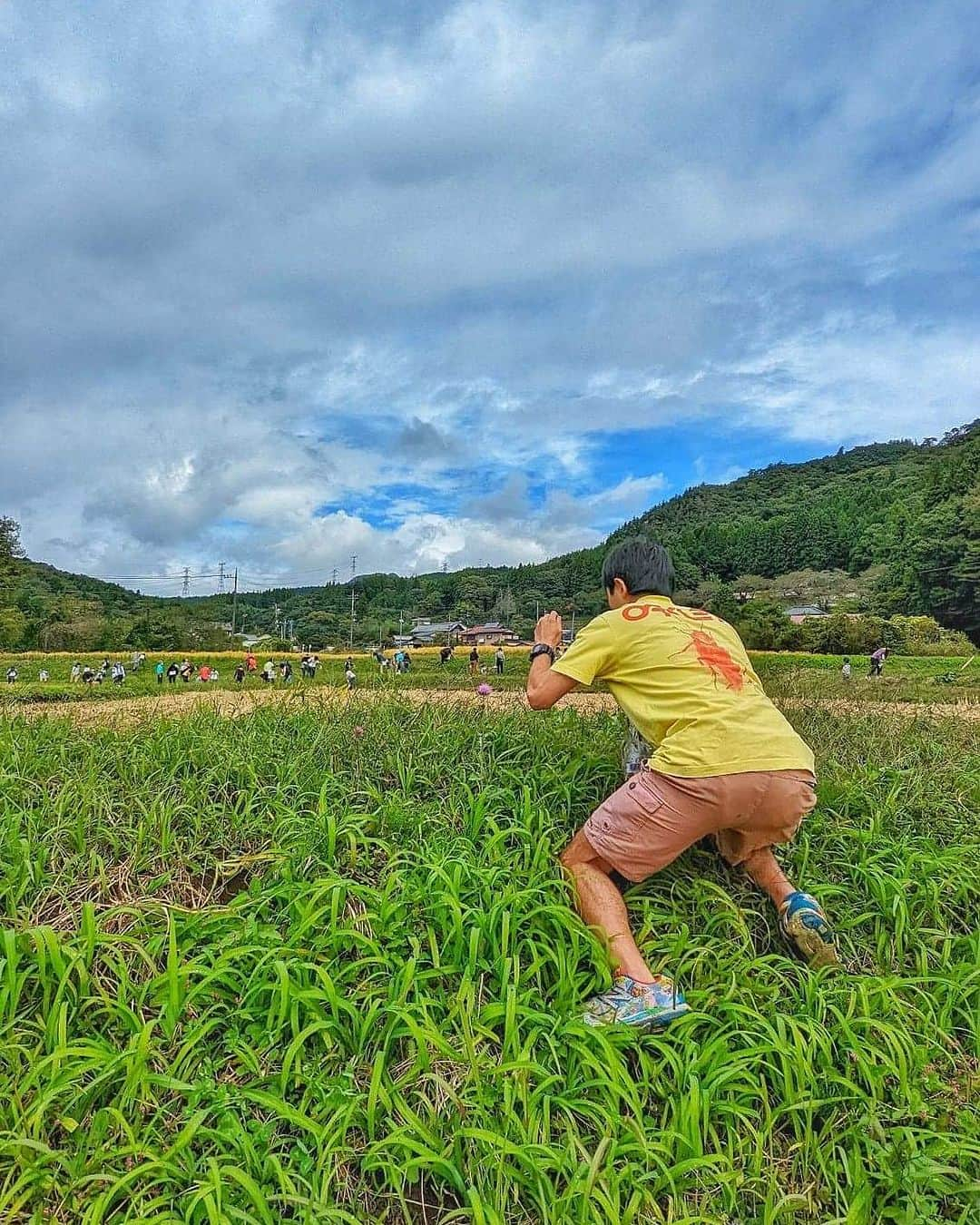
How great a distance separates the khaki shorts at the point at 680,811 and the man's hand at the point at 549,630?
Answer: 569 mm


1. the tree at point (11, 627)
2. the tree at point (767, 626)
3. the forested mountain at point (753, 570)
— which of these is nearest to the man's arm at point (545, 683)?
the forested mountain at point (753, 570)

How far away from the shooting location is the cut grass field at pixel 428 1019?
5.23 feet

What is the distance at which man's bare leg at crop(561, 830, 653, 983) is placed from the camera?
2117 millimetres

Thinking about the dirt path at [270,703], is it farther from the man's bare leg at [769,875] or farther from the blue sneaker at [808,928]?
the blue sneaker at [808,928]

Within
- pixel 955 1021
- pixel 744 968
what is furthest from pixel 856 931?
pixel 744 968

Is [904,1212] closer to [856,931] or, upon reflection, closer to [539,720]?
[856,931]

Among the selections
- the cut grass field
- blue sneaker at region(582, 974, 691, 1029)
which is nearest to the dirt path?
the cut grass field

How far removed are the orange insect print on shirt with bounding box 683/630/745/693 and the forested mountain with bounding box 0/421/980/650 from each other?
1210cm

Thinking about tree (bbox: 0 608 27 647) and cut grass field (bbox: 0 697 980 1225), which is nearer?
cut grass field (bbox: 0 697 980 1225)

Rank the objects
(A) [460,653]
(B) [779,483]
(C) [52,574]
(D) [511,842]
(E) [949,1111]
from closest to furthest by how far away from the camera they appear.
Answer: (E) [949,1111]
(D) [511,842]
(A) [460,653]
(B) [779,483]
(C) [52,574]

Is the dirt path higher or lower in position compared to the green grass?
higher

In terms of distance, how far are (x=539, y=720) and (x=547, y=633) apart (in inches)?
59.6

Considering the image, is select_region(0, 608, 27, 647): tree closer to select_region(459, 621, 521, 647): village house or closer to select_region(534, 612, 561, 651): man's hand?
select_region(459, 621, 521, 647): village house

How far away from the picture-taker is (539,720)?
4059 mm
